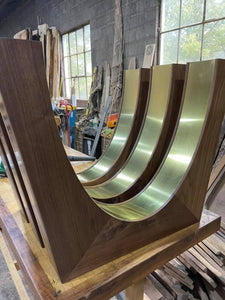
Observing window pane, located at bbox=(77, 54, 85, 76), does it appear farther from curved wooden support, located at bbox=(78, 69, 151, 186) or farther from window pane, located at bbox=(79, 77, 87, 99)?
curved wooden support, located at bbox=(78, 69, 151, 186)

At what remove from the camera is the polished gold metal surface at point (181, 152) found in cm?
43

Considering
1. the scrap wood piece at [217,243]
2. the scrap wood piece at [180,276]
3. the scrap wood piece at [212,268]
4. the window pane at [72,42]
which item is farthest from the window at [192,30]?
the window pane at [72,42]

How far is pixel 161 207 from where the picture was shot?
1.41ft

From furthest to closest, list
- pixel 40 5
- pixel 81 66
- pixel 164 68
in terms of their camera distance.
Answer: pixel 40 5
pixel 81 66
pixel 164 68

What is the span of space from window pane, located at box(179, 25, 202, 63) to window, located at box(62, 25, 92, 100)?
1707mm

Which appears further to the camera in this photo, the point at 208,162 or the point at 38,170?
the point at 208,162

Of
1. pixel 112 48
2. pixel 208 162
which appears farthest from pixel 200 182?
pixel 112 48

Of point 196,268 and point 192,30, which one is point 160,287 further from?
point 192,30

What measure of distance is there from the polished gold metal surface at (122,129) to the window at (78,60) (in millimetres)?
2935

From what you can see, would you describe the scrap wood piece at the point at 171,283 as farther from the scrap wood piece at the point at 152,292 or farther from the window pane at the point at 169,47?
the window pane at the point at 169,47

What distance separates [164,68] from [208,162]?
0.83 feet

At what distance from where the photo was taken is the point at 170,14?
203 cm

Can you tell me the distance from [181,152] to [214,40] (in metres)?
1.72

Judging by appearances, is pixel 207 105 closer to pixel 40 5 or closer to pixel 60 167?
pixel 60 167
